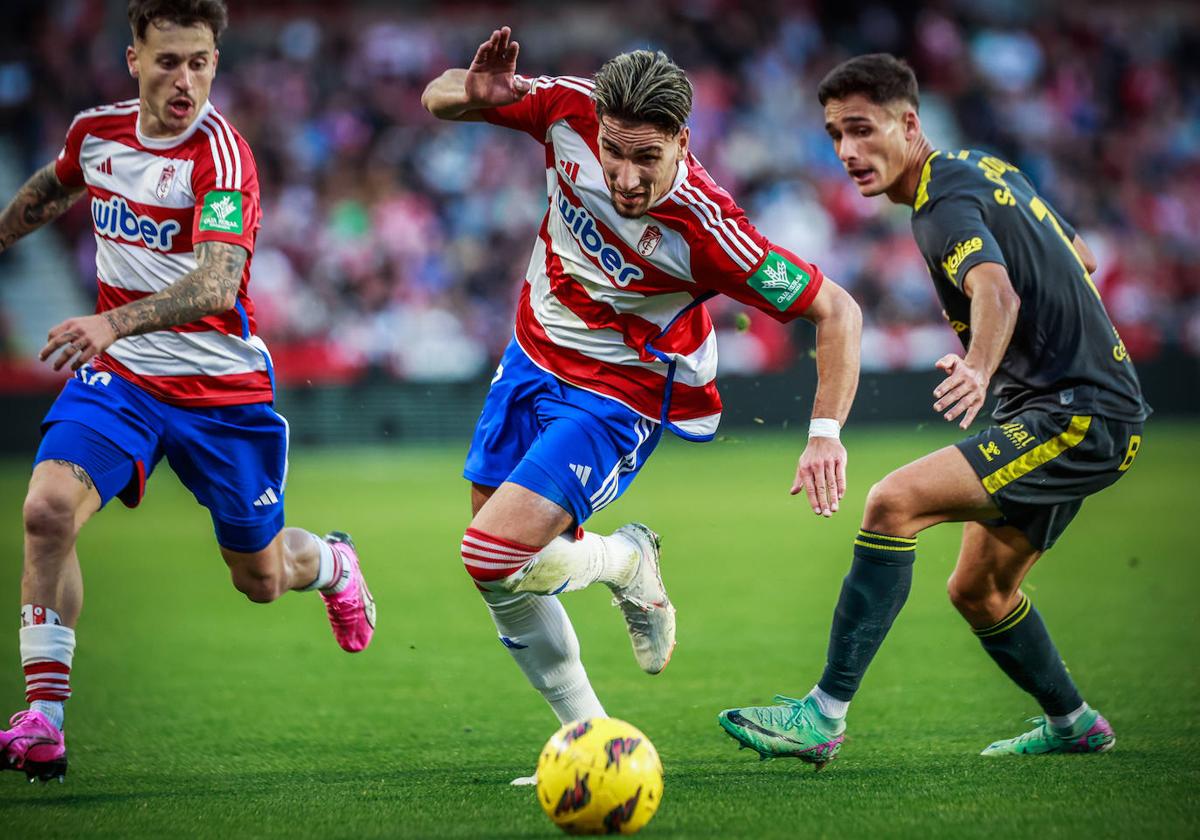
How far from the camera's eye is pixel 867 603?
16.4ft

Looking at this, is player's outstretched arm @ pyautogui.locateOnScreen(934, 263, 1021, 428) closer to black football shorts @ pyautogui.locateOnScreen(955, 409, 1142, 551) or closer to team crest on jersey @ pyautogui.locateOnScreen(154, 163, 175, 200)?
black football shorts @ pyautogui.locateOnScreen(955, 409, 1142, 551)

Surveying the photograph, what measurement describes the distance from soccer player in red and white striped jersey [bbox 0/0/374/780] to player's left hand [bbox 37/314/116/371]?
24 millimetres

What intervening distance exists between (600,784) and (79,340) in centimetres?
214

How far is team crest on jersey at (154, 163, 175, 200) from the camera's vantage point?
5387mm

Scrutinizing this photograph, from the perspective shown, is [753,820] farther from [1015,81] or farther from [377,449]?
[1015,81]

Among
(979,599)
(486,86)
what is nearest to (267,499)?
(486,86)

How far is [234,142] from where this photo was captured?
17.8 feet

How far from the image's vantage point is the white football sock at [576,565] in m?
5.00

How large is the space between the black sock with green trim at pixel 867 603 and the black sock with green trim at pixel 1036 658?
592mm

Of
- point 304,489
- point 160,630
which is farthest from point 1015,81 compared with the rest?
point 160,630

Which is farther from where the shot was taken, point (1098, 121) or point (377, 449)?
point (1098, 121)

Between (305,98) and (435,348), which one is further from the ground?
(305,98)

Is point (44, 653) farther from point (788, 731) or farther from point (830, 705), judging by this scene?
point (830, 705)

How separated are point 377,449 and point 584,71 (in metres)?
7.47
